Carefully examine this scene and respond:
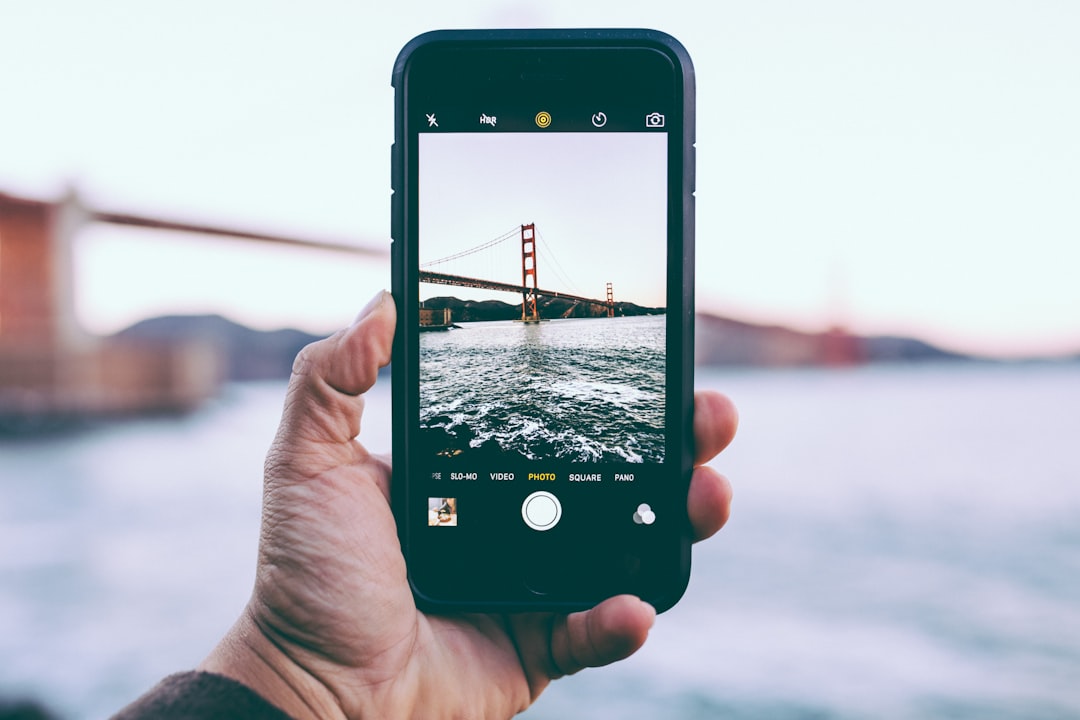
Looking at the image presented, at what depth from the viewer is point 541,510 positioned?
2.86 ft

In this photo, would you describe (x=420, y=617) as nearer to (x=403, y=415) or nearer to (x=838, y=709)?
(x=403, y=415)

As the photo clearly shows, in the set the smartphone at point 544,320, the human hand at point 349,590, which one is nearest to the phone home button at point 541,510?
the smartphone at point 544,320

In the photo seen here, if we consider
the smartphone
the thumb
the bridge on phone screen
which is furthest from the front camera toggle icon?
the thumb

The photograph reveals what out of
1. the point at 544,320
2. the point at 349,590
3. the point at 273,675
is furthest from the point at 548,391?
the point at 273,675

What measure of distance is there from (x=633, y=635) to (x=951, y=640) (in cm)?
1323

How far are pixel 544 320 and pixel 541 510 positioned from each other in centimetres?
21

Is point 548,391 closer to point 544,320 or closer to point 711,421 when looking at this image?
point 544,320

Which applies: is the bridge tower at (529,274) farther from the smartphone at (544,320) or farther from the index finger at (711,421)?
the index finger at (711,421)

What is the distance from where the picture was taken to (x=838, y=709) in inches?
340

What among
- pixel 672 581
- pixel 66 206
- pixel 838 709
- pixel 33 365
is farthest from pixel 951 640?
pixel 33 365

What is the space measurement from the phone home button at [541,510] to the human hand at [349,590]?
102 millimetres

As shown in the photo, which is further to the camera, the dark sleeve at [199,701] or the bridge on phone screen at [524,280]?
the bridge on phone screen at [524,280]

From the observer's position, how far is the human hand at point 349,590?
0.83 meters

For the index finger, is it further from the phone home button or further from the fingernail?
the fingernail
